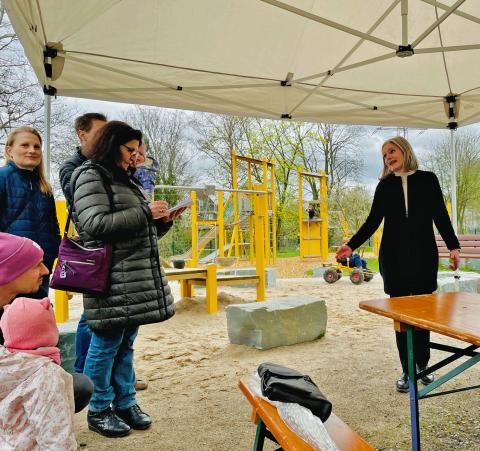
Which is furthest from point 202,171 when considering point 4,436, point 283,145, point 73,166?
point 4,436

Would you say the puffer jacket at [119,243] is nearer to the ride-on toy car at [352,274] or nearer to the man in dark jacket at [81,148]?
the man in dark jacket at [81,148]

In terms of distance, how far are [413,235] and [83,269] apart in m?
1.93

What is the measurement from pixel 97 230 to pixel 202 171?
18.3 meters

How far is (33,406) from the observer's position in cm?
100

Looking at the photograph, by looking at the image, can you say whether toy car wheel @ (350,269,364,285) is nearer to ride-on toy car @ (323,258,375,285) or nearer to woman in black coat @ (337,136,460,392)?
ride-on toy car @ (323,258,375,285)

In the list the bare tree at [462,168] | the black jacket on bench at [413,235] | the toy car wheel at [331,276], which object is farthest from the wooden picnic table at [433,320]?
the bare tree at [462,168]

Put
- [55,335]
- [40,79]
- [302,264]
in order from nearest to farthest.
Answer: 1. [55,335]
2. [40,79]
3. [302,264]

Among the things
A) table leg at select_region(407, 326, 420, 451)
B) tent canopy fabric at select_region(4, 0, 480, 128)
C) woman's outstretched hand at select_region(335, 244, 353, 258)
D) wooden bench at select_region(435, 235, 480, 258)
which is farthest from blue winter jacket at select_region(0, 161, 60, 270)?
wooden bench at select_region(435, 235, 480, 258)

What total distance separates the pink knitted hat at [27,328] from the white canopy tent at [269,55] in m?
2.13

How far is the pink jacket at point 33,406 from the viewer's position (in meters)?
0.98

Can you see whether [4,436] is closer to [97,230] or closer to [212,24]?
[97,230]

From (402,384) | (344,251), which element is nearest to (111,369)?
(344,251)

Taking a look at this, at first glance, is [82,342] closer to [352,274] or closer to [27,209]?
[27,209]

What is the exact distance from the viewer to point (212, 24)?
Answer: 11.8 ft
